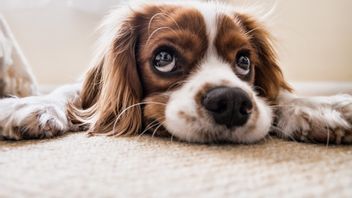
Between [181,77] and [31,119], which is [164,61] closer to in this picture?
[181,77]

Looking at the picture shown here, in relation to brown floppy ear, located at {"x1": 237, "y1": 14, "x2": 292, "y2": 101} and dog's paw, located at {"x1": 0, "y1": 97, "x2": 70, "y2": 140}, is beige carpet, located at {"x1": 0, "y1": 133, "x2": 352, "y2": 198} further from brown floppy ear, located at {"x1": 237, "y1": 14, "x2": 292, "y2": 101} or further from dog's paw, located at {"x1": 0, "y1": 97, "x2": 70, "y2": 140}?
brown floppy ear, located at {"x1": 237, "y1": 14, "x2": 292, "y2": 101}

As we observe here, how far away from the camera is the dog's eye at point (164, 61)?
135 centimetres

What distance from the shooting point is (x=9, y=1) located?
3.40 m

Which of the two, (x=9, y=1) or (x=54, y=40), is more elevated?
(x=9, y=1)

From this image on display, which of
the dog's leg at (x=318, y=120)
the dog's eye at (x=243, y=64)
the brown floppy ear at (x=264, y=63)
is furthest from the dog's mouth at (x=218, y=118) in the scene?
the brown floppy ear at (x=264, y=63)

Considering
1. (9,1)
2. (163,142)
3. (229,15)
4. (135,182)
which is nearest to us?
(135,182)

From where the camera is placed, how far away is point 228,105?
109 cm

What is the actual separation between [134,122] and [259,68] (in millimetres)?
607

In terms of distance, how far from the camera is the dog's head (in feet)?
3.71

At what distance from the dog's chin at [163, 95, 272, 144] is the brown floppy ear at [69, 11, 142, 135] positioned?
180 mm

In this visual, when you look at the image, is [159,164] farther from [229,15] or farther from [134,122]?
[229,15]

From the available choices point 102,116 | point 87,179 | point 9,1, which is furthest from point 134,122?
point 9,1

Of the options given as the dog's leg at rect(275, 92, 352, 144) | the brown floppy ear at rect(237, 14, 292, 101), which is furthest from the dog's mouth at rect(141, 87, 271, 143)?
the brown floppy ear at rect(237, 14, 292, 101)

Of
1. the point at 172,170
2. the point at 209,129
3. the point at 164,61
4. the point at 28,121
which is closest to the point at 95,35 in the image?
the point at 164,61
